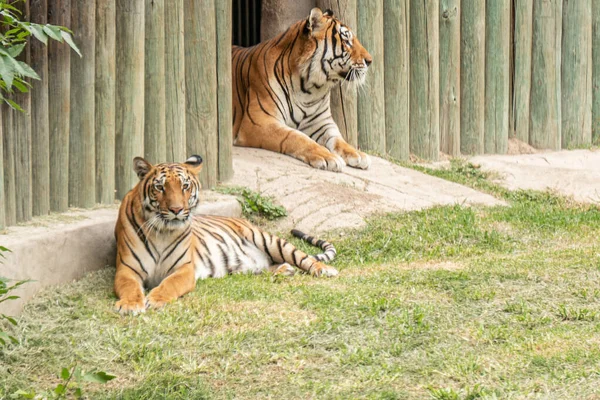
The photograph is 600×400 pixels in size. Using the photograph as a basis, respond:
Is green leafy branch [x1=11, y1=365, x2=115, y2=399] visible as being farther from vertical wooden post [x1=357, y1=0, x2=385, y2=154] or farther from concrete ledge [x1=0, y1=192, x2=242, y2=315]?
vertical wooden post [x1=357, y1=0, x2=385, y2=154]

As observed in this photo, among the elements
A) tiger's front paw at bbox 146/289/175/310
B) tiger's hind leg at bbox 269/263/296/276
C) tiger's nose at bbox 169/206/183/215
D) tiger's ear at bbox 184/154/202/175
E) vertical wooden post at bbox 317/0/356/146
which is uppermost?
vertical wooden post at bbox 317/0/356/146

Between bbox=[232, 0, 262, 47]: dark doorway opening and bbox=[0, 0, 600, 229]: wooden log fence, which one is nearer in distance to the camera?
bbox=[0, 0, 600, 229]: wooden log fence

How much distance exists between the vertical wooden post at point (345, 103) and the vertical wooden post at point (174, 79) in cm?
251

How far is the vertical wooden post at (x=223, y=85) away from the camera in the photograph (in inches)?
325

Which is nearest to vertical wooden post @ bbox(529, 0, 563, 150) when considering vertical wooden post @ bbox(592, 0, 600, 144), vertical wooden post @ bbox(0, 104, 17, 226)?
vertical wooden post @ bbox(592, 0, 600, 144)

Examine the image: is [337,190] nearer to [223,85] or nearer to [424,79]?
[223,85]

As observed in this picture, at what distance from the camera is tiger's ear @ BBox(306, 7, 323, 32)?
9359mm

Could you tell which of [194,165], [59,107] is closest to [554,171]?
[194,165]

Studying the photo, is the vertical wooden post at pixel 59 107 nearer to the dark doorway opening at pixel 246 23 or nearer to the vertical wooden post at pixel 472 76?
the vertical wooden post at pixel 472 76

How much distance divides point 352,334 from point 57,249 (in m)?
1.94

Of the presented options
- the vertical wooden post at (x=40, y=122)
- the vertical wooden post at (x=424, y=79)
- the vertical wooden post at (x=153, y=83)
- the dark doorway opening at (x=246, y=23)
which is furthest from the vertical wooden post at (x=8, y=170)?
the dark doorway opening at (x=246, y=23)

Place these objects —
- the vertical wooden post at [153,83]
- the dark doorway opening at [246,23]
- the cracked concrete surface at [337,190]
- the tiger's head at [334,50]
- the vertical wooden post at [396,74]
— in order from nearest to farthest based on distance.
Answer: the vertical wooden post at [153,83], the cracked concrete surface at [337,190], the tiger's head at [334,50], the vertical wooden post at [396,74], the dark doorway opening at [246,23]

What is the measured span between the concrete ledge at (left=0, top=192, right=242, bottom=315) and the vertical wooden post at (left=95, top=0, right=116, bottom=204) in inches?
8.4

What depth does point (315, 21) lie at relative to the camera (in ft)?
31.0
